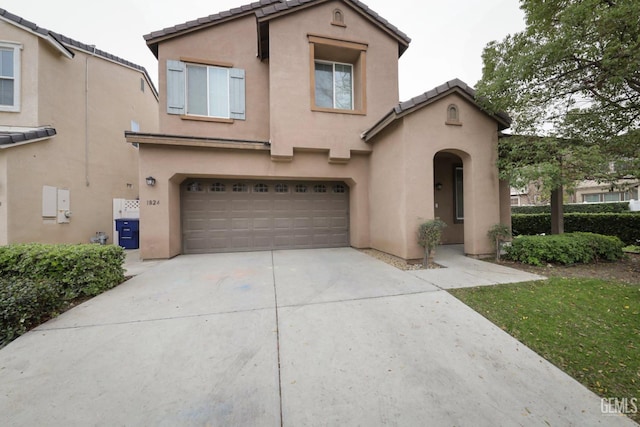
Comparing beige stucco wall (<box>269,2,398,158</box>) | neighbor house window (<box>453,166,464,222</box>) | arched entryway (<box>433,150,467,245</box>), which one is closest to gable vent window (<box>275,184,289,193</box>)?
beige stucco wall (<box>269,2,398,158</box>)

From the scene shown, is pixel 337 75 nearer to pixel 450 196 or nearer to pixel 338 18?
pixel 338 18

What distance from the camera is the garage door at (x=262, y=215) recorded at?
24.8ft

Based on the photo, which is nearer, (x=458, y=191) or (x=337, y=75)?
(x=337, y=75)

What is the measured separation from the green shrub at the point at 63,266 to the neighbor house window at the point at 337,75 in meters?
6.60

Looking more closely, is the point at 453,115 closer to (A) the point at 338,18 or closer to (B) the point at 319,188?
(B) the point at 319,188

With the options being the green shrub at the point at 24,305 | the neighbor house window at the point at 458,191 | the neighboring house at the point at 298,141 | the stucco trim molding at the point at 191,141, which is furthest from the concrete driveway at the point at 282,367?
the neighbor house window at the point at 458,191

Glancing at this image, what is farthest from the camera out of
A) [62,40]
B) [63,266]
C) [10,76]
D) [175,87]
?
[62,40]

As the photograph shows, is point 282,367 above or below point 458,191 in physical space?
below

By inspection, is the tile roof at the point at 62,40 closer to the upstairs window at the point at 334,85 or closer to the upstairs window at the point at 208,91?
the upstairs window at the point at 208,91

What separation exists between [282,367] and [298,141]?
6230 millimetres

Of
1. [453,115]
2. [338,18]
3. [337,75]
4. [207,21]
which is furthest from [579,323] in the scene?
[207,21]

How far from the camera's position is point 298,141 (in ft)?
23.5

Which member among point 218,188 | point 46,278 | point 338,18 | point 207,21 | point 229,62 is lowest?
point 46,278

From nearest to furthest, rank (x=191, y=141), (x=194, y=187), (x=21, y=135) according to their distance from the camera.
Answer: (x=21, y=135), (x=191, y=141), (x=194, y=187)
